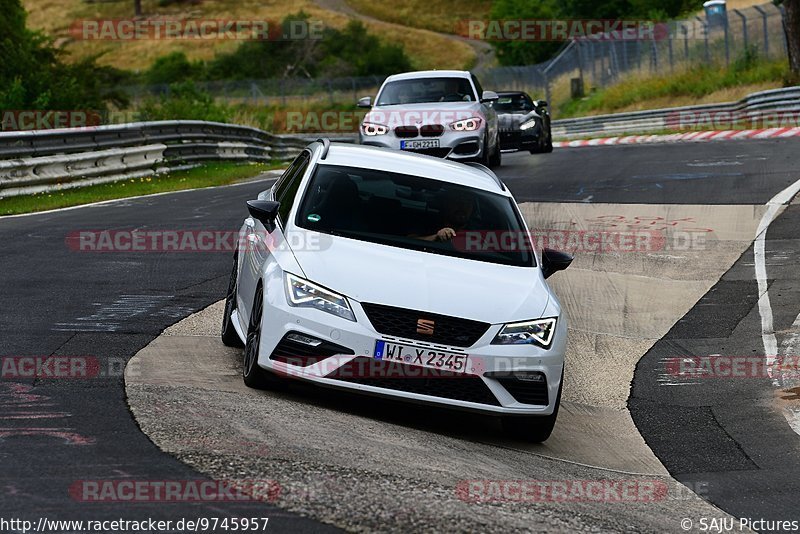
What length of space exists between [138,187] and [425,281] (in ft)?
54.0

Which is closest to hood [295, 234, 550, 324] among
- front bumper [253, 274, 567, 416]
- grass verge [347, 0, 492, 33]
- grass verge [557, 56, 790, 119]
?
front bumper [253, 274, 567, 416]

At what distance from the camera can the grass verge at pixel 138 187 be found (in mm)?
19422

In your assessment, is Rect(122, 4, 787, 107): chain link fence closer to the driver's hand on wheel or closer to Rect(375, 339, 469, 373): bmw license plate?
the driver's hand on wheel

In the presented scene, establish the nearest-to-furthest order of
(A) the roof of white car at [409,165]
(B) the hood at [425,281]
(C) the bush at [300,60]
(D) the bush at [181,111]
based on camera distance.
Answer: (B) the hood at [425,281] → (A) the roof of white car at [409,165] → (D) the bush at [181,111] → (C) the bush at [300,60]

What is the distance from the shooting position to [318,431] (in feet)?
22.0

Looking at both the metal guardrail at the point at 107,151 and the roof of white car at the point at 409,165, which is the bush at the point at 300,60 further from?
the roof of white car at the point at 409,165

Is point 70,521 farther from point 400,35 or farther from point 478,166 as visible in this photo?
point 400,35

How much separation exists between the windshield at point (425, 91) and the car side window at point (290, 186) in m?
11.3

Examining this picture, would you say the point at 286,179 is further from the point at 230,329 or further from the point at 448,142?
the point at 448,142

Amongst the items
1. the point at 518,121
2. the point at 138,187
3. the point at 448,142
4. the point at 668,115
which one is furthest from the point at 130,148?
the point at 668,115

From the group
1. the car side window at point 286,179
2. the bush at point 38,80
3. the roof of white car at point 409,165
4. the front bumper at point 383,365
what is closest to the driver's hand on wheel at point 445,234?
the roof of white car at point 409,165

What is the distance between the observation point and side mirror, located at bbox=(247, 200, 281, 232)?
333 inches

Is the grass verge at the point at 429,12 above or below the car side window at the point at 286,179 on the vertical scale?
below

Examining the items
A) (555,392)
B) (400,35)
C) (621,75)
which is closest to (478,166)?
(555,392)
